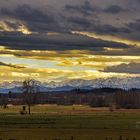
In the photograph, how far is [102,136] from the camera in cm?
8450

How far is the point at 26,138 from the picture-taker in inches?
3142

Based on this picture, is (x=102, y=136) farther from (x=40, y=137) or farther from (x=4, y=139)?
(x=4, y=139)

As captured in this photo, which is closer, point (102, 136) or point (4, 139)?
point (4, 139)

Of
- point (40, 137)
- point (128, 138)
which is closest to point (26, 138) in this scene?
point (40, 137)

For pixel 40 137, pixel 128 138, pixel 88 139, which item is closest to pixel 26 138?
pixel 40 137

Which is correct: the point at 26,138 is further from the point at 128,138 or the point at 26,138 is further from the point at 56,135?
the point at 128,138

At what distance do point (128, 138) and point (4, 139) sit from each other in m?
18.5

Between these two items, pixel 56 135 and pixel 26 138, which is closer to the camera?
pixel 26 138

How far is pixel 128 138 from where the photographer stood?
262ft

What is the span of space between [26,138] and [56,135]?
26.0 feet

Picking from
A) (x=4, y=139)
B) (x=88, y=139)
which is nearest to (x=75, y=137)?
(x=88, y=139)

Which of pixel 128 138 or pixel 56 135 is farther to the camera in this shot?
pixel 56 135

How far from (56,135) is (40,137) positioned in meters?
5.19

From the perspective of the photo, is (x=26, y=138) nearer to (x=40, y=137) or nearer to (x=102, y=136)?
(x=40, y=137)
